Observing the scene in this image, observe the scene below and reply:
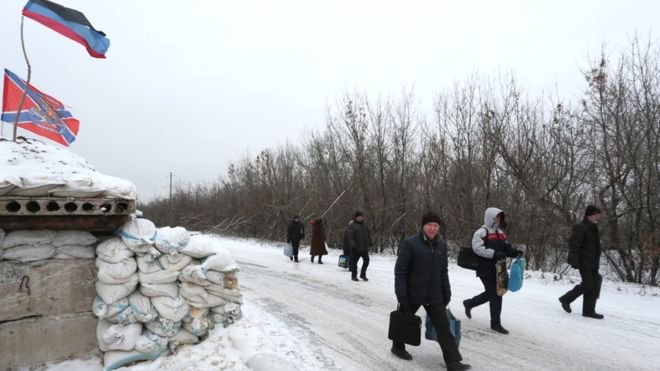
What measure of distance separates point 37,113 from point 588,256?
9.33 m

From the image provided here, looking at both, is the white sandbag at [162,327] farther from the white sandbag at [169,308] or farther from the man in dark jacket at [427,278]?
the man in dark jacket at [427,278]

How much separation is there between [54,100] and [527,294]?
9.93 meters

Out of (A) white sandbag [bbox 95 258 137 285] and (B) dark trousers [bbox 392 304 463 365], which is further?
(A) white sandbag [bbox 95 258 137 285]

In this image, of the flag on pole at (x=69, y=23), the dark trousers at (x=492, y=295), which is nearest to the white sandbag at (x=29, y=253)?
the flag on pole at (x=69, y=23)

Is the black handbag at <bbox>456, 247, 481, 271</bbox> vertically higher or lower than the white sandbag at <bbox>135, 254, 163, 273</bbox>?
higher

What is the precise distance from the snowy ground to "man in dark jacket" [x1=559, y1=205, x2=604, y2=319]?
344 millimetres

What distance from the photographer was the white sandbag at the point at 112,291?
14.0 ft

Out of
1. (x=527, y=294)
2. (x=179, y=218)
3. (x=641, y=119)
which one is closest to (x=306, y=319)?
(x=527, y=294)

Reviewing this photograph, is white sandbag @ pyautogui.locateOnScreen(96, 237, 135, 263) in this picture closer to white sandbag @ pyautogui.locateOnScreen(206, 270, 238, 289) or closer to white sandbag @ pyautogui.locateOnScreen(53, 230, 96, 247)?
white sandbag @ pyautogui.locateOnScreen(53, 230, 96, 247)

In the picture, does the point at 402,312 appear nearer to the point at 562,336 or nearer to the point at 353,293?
the point at 562,336

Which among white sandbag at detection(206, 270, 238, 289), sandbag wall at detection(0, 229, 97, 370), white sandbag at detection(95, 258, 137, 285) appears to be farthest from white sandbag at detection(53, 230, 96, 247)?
white sandbag at detection(206, 270, 238, 289)

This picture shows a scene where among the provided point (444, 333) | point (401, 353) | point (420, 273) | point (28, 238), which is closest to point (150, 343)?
point (28, 238)

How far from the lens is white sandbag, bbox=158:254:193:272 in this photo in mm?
4555

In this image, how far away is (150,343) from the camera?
4320 mm
